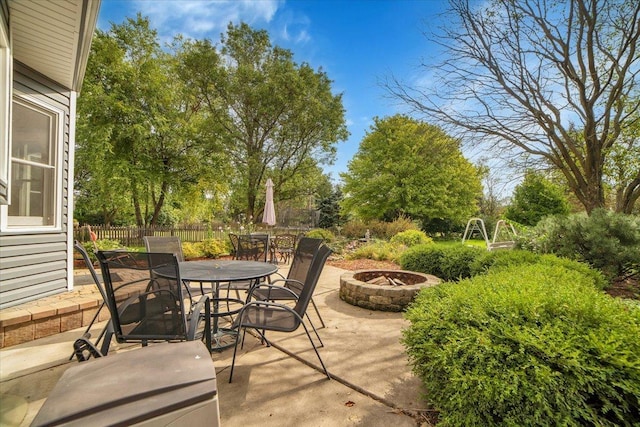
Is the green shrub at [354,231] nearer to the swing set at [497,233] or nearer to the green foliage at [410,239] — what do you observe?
the green foliage at [410,239]

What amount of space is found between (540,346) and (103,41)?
46.1ft

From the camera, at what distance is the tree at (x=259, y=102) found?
14102 millimetres

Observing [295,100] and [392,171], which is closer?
[295,100]

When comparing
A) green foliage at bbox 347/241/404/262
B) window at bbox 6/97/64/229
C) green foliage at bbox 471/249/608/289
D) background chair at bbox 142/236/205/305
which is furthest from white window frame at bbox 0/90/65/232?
green foliage at bbox 347/241/404/262

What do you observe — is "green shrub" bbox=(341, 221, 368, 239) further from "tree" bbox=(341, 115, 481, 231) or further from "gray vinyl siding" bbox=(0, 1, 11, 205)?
"gray vinyl siding" bbox=(0, 1, 11, 205)

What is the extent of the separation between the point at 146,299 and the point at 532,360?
7.63ft

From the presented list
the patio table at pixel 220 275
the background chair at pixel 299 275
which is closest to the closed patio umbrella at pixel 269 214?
the background chair at pixel 299 275

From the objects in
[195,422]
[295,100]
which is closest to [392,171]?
[295,100]

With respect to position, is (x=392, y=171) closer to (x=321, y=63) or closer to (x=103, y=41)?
(x=321, y=63)

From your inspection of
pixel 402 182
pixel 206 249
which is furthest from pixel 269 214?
pixel 402 182

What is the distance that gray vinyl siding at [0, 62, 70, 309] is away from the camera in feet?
10.8

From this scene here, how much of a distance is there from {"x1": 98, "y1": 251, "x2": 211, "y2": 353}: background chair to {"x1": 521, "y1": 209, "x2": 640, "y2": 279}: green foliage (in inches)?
206

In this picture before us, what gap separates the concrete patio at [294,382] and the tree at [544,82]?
524cm

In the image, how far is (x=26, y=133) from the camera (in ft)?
12.0
